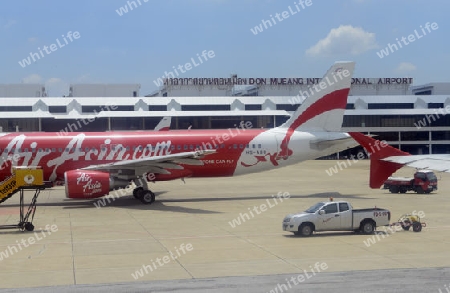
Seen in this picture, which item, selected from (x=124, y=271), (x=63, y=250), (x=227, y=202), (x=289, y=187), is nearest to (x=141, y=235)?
(x=63, y=250)

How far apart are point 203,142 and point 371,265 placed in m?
22.6

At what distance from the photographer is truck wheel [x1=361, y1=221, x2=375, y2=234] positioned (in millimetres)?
25547

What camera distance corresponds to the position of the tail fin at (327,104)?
42.1 meters

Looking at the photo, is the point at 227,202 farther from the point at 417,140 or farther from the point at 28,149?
the point at 417,140

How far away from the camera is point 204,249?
22.4 metres

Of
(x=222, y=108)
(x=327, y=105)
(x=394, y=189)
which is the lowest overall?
(x=394, y=189)

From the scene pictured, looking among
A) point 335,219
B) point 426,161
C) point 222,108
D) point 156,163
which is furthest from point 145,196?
point 222,108

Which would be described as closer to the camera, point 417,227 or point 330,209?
point 330,209

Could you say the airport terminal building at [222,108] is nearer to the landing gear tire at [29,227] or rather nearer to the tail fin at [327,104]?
the tail fin at [327,104]

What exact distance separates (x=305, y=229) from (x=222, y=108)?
81.0 metres

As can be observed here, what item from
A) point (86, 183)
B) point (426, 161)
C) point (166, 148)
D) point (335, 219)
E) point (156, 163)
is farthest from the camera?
point (166, 148)

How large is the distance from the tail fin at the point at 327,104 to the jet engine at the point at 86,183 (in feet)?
45.9

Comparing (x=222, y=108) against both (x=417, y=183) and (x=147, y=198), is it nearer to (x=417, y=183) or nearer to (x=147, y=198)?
(x=417, y=183)

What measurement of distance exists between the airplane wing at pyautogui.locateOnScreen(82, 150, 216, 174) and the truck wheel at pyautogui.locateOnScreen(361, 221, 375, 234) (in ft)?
39.8
